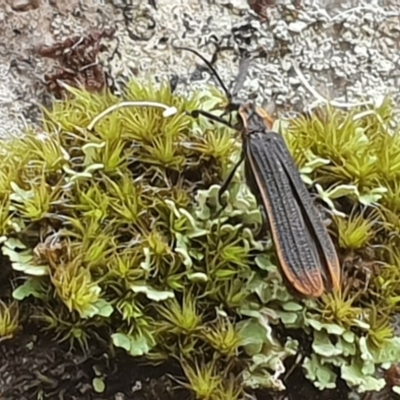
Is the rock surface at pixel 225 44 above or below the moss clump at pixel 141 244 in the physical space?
above

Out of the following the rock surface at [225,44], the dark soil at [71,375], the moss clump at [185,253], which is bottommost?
the dark soil at [71,375]

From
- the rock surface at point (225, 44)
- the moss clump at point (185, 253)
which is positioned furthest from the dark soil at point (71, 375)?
the rock surface at point (225, 44)

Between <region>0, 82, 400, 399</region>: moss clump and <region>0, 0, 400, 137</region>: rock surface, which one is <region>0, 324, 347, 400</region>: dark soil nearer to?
<region>0, 82, 400, 399</region>: moss clump

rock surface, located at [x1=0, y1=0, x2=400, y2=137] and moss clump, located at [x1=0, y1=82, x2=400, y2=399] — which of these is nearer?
moss clump, located at [x1=0, y1=82, x2=400, y2=399]

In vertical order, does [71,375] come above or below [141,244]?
below

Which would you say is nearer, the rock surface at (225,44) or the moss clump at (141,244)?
the moss clump at (141,244)

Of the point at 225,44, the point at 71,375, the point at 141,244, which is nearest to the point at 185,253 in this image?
the point at 141,244

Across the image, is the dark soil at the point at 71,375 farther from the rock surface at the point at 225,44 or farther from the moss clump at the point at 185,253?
the rock surface at the point at 225,44

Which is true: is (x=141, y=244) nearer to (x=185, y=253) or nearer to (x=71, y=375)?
(x=185, y=253)

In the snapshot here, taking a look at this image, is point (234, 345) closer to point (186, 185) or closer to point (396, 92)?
point (186, 185)

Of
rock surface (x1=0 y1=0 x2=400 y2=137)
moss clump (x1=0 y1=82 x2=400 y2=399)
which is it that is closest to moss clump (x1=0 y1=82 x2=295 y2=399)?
moss clump (x1=0 y1=82 x2=400 y2=399)
